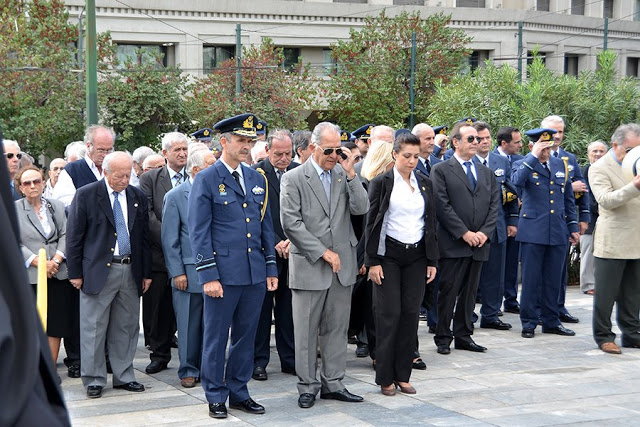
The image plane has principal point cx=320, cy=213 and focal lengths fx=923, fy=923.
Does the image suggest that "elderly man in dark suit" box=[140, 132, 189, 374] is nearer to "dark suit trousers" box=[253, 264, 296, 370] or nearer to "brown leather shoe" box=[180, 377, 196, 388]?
"brown leather shoe" box=[180, 377, 196, 388]

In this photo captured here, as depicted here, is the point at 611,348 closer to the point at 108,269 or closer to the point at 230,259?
the point at 230,259

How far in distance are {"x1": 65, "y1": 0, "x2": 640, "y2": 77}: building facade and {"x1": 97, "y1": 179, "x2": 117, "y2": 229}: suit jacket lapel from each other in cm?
3026

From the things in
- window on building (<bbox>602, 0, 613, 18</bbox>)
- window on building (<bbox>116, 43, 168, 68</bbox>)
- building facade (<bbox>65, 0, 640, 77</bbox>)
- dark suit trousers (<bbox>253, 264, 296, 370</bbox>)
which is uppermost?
window on building (<bbox>602, 0, 613, 18</bbox>)

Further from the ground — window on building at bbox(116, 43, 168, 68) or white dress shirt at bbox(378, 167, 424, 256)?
window on building at bbox(116, 43, 168, 68)

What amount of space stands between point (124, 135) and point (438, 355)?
23.3 m

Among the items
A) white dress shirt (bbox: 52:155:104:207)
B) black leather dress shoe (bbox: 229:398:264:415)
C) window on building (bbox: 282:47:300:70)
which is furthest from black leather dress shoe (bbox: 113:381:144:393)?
window on building (bbox: 282:47:300:70)

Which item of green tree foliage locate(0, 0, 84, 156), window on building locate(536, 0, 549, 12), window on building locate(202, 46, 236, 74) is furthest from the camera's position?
window on building locate(536, 0, 549, 12)

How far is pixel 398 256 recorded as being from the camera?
7.70 metres

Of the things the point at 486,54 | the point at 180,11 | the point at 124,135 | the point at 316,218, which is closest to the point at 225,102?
the point at 124,135

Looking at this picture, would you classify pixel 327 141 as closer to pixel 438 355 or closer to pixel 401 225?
pixel 401 225

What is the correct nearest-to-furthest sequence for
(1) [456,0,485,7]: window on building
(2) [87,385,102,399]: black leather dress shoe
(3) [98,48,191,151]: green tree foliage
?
(2) [87,385,102,399]: black leather dress shoe, (3) [98,48,191,151]: green tree foliage, (1) [456,0,485,7]: window on building

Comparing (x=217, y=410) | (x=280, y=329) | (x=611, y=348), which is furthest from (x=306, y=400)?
(x=611, y=348)

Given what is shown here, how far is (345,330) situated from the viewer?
7.53 metres

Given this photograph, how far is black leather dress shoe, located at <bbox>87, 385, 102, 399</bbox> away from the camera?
7.57 m
